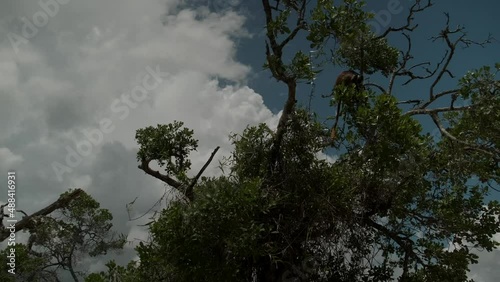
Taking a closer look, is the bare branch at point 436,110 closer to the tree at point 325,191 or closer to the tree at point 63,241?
the tree at point 325,191

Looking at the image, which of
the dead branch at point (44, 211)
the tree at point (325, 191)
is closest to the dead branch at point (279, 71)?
the tree at point (325, 191)

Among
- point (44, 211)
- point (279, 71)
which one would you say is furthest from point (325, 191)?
point (44, 211)

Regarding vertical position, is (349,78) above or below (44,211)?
above

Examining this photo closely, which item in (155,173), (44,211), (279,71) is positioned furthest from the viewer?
(44,211)

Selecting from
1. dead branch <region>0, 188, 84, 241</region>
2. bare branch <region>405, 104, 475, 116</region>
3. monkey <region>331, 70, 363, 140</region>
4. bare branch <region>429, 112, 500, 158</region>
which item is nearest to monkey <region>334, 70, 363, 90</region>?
monkey <region>331, 70, 363, 140</region>

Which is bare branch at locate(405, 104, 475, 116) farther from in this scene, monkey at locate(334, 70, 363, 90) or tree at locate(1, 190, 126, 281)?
tree at locate(1, 190, 126, 281)

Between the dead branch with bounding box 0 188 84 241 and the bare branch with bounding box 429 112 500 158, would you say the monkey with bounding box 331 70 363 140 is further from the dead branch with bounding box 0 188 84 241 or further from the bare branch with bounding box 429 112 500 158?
the dead branch with bounding box 0 188 84 241

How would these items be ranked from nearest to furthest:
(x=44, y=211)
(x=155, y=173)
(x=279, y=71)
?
(x=279, y=71) → (x=155, y=173) → (x=44, y=211)

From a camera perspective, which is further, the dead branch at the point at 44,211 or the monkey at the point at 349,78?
the dead branch at the point at 44,211

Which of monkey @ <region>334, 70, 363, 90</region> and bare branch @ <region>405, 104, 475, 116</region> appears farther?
bare branch @ <region>405, 104, 475, 116</region>

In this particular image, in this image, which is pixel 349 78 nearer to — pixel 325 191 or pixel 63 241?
pixel 325 191

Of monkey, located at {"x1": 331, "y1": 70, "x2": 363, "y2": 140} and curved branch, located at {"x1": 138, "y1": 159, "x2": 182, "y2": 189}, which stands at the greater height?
monkey, located at {"x1": 331, "y1": 70, "x2": 363, "y2": 140}

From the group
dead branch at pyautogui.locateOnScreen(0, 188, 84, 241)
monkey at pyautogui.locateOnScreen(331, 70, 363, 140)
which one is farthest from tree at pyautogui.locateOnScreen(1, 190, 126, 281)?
monkey at pyautogui.locateOnScreen(331, 70, 363, 140)

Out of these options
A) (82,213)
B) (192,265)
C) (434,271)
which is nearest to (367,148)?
(434,271)
